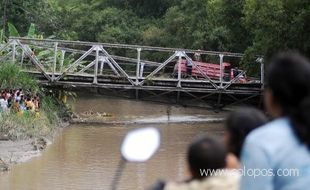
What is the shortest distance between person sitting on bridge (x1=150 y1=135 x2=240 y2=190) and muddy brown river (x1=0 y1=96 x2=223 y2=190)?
9.13 m

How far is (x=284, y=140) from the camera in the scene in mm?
2096

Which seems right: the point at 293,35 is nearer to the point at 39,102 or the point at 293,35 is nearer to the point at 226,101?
the point at 226,101

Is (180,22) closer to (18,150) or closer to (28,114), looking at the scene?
(28,114)

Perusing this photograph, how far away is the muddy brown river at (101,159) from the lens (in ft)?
40.7

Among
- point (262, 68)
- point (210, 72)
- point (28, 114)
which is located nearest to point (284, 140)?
point (28, 114)

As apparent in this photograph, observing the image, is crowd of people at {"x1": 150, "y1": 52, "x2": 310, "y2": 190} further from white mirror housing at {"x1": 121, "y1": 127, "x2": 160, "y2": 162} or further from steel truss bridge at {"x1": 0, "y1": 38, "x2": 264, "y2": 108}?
steel truss bridge at {"x1": 0, "y1": 38, "x2": 264, "y2": 108}

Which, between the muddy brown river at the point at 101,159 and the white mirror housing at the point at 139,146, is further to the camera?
the muddy brown river at the point at 101,159

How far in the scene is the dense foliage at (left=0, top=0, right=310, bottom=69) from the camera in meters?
17.7

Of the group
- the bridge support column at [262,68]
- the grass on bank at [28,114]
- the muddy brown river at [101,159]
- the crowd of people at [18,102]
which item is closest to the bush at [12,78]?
the grass on bank at [28,114]

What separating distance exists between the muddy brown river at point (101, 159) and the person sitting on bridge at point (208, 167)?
9133mm

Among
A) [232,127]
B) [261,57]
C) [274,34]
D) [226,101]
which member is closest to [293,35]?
[274,34]

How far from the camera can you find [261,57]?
1977cm

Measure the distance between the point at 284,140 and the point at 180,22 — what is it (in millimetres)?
32959

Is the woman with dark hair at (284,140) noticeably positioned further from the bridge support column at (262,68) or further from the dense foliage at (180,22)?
the bridge support column at (262,68)
